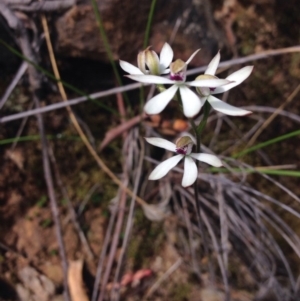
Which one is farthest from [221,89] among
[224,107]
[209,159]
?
[209,159]

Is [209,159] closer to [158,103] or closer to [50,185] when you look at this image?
[158,103]

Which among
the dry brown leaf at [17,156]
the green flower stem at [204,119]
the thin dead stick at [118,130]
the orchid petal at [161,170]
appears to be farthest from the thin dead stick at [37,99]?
the green flower stem at [204,119]

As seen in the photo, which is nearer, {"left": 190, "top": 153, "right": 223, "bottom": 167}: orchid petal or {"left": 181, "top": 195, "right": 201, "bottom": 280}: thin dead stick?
{"left": 190, "top": 153, "right": 223, "bottom": 167}: orchid petal

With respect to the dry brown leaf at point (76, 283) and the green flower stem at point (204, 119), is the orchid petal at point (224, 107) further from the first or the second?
the dry brown leaf at point (76, 283)

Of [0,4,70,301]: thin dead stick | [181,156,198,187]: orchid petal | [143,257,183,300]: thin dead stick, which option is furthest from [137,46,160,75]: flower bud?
[143,257,183,300]: thin dead stick

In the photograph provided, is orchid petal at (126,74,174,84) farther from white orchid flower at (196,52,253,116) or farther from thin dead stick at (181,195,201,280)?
thin dead stick at (181,195,201,280)
